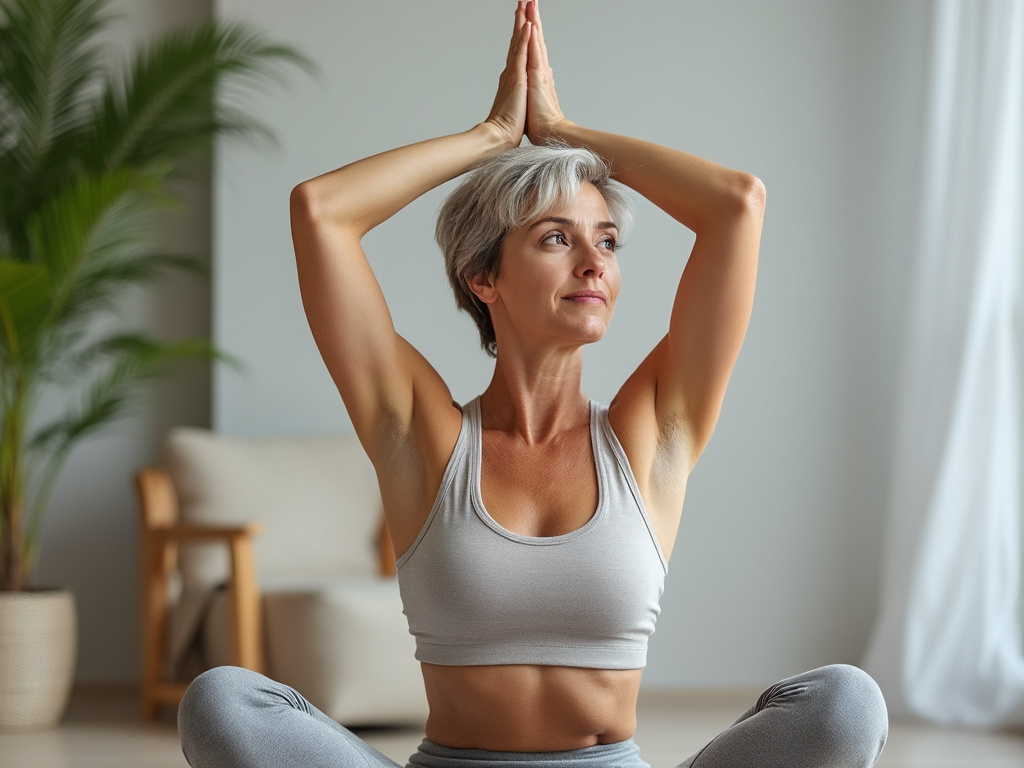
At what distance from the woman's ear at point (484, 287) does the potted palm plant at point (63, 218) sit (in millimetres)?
2097

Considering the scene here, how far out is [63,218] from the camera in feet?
11.1

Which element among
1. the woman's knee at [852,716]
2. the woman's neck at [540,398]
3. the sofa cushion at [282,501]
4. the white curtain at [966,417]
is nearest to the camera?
the woman's knee at [852,716]

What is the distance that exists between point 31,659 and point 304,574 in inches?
32.2

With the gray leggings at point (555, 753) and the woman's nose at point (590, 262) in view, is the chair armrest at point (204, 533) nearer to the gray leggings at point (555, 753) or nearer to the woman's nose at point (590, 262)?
the gray leggings at point (555, 753)

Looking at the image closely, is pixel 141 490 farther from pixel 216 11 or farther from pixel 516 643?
pixel 516 643

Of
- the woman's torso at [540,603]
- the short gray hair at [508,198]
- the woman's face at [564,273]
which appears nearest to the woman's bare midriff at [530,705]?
the woman's torso at [540,603]

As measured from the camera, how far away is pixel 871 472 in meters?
4.07

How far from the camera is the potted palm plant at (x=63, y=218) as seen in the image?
3.40 metres

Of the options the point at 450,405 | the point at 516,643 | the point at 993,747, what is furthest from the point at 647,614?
the point at 993,747

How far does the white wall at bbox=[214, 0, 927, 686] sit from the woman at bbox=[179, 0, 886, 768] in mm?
2514

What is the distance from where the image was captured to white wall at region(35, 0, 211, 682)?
13.8 feet

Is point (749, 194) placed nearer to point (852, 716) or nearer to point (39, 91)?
point (852, 716)

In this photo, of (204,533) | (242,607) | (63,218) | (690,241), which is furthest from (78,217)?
(690,241)

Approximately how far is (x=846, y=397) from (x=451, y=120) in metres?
1.67
